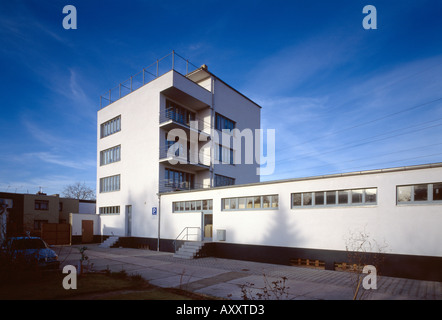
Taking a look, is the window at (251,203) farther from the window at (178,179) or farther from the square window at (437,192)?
the window at (178,179)

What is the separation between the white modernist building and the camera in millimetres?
11477

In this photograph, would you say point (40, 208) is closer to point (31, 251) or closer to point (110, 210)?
point (110, 210)

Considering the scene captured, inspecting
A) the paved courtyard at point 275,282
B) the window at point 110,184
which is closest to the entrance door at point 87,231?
the window at point 110,184

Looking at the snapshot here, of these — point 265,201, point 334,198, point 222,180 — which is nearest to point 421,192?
point 334,198

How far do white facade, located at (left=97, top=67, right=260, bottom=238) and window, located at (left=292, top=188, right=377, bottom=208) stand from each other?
11.9m

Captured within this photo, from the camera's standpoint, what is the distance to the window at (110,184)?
28281 mm

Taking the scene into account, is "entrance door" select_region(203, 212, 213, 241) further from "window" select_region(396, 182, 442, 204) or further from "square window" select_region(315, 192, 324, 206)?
"window" select_region(396, 182, 442, 204)

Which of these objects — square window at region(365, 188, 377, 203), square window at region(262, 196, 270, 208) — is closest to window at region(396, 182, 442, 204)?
square window at region(365, 188, 377, 203)

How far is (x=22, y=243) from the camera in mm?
11141

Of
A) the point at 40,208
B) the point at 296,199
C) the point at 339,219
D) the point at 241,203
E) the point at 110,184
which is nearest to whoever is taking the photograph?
the point at 339,219

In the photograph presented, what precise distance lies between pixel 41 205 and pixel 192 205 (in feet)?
98.7

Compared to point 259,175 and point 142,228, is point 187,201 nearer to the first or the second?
point 142,228

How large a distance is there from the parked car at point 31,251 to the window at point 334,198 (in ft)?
39.0

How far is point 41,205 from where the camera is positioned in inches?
1534
